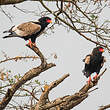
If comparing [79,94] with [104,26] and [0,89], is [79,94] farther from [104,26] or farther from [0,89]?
[0,89]

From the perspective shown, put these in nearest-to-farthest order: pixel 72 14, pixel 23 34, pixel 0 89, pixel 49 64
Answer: pixel 49 64
pixel 23 34
pixel 72 14
pixel 0 89

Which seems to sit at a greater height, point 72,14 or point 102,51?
point 72,14

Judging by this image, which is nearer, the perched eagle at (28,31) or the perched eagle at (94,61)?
the perched eagle at (28,31)

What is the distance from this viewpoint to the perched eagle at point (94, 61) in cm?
476

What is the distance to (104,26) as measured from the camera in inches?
192

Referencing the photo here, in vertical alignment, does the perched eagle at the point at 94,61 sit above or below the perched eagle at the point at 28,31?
below

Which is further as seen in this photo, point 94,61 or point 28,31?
point 94,61

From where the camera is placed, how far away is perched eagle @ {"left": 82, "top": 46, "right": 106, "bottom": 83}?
4.76m

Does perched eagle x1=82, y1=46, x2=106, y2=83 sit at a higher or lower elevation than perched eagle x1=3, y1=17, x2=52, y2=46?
lower

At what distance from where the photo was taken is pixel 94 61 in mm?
4758

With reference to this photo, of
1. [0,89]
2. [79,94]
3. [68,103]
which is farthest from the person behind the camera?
[0,89]

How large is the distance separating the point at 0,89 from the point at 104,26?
239 cm

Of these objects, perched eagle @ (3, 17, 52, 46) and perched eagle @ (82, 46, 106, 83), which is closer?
perched eagle @ (3, 17, 52, 46)

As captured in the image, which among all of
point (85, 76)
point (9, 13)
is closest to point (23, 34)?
point (9, 13)
